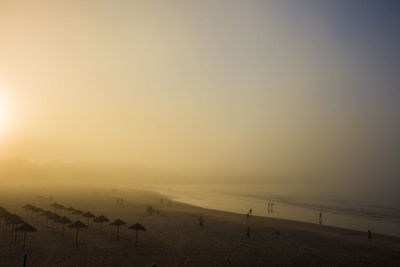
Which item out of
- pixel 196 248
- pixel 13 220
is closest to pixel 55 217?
pixel 13 220

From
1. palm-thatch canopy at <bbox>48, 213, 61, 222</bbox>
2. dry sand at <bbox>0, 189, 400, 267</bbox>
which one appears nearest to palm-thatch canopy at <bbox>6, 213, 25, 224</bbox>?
dry sand at <bbox>0, 189, 400, 267</bbox>

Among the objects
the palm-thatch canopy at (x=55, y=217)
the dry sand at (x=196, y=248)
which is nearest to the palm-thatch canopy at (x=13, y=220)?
the dry sand at (x=196, y=248)

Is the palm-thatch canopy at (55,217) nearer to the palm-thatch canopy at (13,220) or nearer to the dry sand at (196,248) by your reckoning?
the dry sand at (196,248)

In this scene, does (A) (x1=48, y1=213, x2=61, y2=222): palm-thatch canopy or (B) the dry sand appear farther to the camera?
(A) (x1=48, y1=213, x2=61, y2=222): palm-thatch canopy

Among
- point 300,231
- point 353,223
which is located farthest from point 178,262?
point 353,223

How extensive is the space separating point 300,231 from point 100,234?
24.9 metres

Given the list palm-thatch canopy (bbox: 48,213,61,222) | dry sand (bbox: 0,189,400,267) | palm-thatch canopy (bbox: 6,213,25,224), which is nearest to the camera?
dry sand (bbox: 0,189,400,267)

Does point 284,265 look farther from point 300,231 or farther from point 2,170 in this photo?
point 2,170

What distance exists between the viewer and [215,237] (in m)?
30.7

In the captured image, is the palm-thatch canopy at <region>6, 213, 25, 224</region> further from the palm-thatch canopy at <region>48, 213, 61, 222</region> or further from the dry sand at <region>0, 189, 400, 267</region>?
the palm-thatch canopy at <region>48, 213, 61, 222</region>

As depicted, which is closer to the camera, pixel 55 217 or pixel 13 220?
pixel 13 220

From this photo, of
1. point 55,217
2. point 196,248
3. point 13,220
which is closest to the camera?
point 13,220

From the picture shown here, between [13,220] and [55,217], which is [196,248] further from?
[13,220]

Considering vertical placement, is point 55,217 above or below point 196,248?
above
